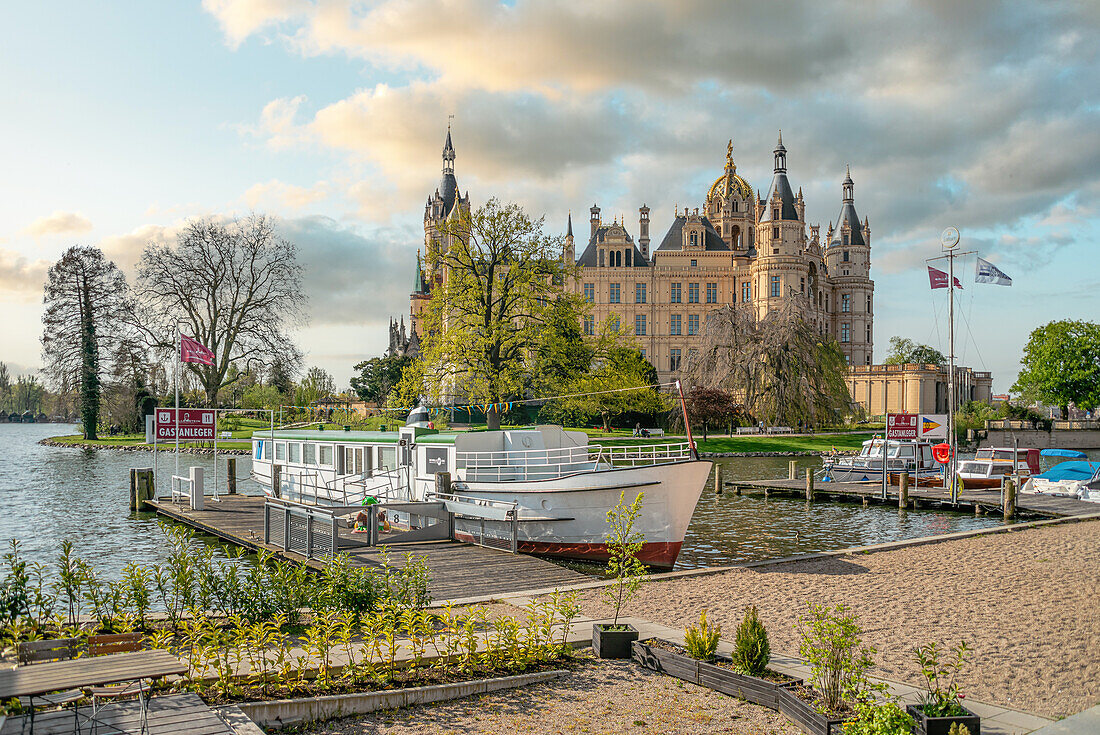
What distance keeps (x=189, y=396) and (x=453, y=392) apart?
35.9 metres

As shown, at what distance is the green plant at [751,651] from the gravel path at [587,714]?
42 centimetres

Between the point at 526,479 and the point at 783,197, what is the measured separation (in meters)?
84.3

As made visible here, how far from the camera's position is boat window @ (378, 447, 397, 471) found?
24.5m

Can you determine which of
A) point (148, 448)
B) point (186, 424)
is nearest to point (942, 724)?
point (186, 424)

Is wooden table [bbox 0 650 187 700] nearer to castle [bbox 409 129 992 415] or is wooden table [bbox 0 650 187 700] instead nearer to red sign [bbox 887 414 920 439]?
red sign [bbox 887 414 920 439]

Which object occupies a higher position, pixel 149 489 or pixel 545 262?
pixel 545 262

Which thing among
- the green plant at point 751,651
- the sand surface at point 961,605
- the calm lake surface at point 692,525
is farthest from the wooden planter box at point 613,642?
the calm lake surface at point 692,525

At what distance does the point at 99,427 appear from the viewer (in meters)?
74.8

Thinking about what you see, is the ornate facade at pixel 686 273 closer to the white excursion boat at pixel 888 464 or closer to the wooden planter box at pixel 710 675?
the white excursion boat at pixel 888 464

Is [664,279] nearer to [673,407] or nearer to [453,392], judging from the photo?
[673,407]

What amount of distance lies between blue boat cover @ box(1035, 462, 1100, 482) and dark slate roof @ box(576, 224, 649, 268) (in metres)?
67.8

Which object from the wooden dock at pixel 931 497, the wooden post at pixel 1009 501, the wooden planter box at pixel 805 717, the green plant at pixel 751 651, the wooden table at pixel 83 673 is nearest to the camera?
the wooden table at pixel 83 673

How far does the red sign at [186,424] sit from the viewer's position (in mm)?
29062

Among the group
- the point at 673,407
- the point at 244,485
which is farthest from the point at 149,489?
the point at 673,407
